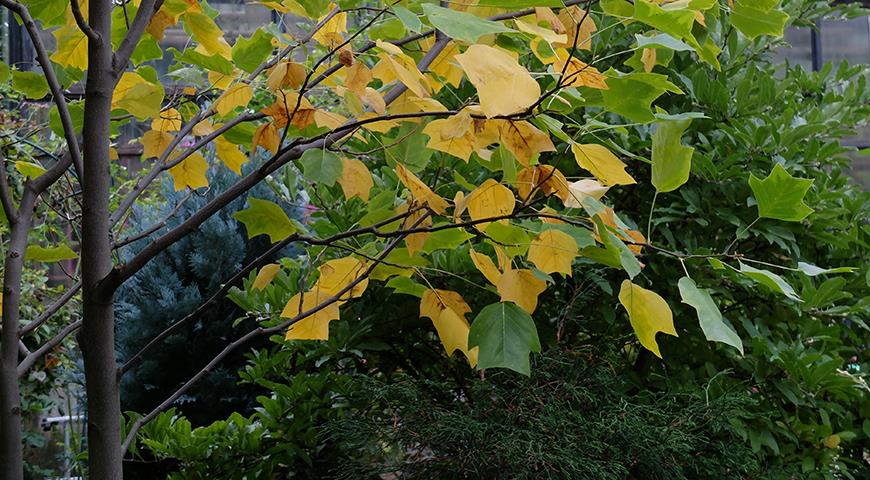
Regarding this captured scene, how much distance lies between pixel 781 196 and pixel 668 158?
0.55 feet

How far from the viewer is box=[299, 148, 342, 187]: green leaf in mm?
883

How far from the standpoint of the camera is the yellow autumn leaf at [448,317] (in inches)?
41.0

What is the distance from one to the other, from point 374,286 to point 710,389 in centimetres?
96

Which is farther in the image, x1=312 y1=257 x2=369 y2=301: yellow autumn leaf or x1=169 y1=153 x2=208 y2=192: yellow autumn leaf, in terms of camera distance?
x1=169 y1=153 x2=208 y2=192: yellow autumn leaf

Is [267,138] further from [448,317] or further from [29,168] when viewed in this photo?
[29,168]

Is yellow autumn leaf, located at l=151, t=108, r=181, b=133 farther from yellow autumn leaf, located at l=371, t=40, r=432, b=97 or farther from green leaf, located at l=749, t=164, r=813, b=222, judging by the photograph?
green leaf, located at l=749, t=164, r=813, b=222

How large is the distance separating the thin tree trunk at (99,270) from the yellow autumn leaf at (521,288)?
46 cm

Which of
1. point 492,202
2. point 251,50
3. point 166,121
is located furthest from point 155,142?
point 492,202

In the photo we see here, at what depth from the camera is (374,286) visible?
238cm

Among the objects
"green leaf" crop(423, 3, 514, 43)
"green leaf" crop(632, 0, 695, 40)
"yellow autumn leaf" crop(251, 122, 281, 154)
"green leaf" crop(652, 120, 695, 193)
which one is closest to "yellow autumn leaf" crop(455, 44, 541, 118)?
"green leaf" crop(423, 3, 514, 43)

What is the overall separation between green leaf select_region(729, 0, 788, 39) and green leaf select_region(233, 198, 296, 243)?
0.61m

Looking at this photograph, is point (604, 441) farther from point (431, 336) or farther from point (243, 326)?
point (243, 326)

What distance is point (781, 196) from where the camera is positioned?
3.15 feet

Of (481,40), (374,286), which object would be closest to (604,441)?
(374,286)
